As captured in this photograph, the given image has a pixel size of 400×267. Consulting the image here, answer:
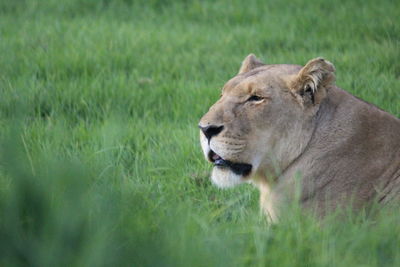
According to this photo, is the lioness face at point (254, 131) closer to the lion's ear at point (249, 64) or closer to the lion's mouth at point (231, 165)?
the lion's mouth at point (231, 165)

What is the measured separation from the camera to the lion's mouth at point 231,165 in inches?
152

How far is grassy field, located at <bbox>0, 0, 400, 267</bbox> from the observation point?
250 centimetres

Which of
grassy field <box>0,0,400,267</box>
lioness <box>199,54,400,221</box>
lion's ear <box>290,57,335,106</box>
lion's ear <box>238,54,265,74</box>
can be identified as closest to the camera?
grassy field <box>0,0,400,267</box>

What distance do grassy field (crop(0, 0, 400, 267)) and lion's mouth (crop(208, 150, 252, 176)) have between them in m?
0.23

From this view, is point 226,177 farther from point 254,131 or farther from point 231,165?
point 254,131

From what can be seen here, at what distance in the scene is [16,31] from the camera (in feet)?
26.1

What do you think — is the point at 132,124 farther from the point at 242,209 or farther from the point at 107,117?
the point at 242,209

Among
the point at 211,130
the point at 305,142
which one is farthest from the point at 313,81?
the point at 211,130

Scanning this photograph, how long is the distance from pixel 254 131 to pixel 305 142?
11.4 inches

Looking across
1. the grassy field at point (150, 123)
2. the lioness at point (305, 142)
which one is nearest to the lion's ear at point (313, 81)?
the lioness at point (305, 142)

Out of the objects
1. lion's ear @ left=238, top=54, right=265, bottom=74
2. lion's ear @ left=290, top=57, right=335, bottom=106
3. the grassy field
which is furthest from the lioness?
lion's ear @ left=238, top=54, right=265, bottom=74

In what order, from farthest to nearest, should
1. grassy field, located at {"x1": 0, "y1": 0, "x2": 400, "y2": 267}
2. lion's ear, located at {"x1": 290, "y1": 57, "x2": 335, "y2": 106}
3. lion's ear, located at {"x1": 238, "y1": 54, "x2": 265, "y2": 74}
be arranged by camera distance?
lion's ear, located at {"x1": 238, "y1": 54, "x2": 265, "y2": 74} < lion's ear, located at {"x1": 290, "y1": 57, "x2": 335, "y2": 106} < grassy field, located at {"x1": 0, "y1": 0, "x2": 400, "y2": 267}

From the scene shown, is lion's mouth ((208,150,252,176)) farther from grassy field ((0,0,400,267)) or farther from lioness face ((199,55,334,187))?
grassy field ((0,0,400,267))

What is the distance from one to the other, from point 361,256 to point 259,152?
1.16 metres
